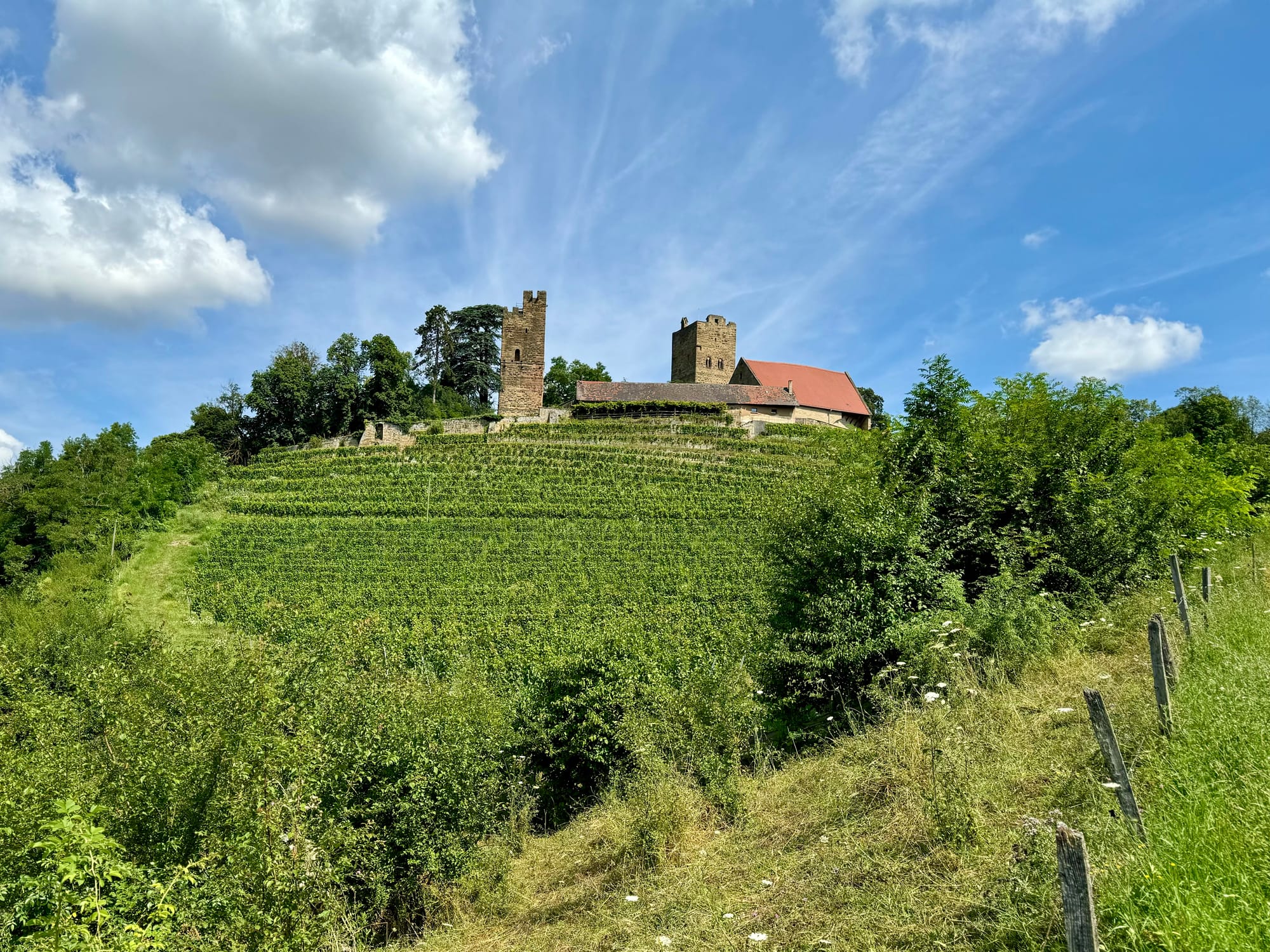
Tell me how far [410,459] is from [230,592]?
17.1m

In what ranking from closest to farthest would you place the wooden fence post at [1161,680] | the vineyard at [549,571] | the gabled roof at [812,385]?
the wooden fence post at [1161,680]
the vineyard at [549,571]
the gabled roof at [812,385]

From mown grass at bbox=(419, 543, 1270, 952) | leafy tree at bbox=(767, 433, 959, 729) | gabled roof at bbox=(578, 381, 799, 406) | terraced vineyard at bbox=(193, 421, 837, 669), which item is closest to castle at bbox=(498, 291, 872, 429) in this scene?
gabled roof at bbox=(578, 381, 799, 406)

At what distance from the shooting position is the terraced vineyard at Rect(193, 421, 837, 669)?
2220 centimetres

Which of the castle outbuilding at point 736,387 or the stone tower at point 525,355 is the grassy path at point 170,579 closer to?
the stone tower at point 525,355

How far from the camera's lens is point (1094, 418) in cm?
1214

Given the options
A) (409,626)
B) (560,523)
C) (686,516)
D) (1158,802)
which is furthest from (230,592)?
(1158,802)

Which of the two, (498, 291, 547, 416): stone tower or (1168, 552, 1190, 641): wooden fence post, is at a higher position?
(498, 291, 547, 416): stone tower

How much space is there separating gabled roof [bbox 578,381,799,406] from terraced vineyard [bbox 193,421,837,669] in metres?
4.47

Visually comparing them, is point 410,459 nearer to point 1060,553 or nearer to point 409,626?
point 409,626

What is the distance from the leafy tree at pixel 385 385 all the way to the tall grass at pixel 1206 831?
55117 millimetres

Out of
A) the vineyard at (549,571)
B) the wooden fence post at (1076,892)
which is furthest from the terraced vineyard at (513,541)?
the wooden fence post at (1076,892)

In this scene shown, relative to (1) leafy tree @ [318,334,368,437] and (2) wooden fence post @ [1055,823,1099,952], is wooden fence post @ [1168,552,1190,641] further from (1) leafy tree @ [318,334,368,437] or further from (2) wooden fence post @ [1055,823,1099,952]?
(1) leafy tree @ [318,334,368,437]

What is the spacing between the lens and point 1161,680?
4727mm

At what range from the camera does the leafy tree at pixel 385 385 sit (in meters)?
54.6
